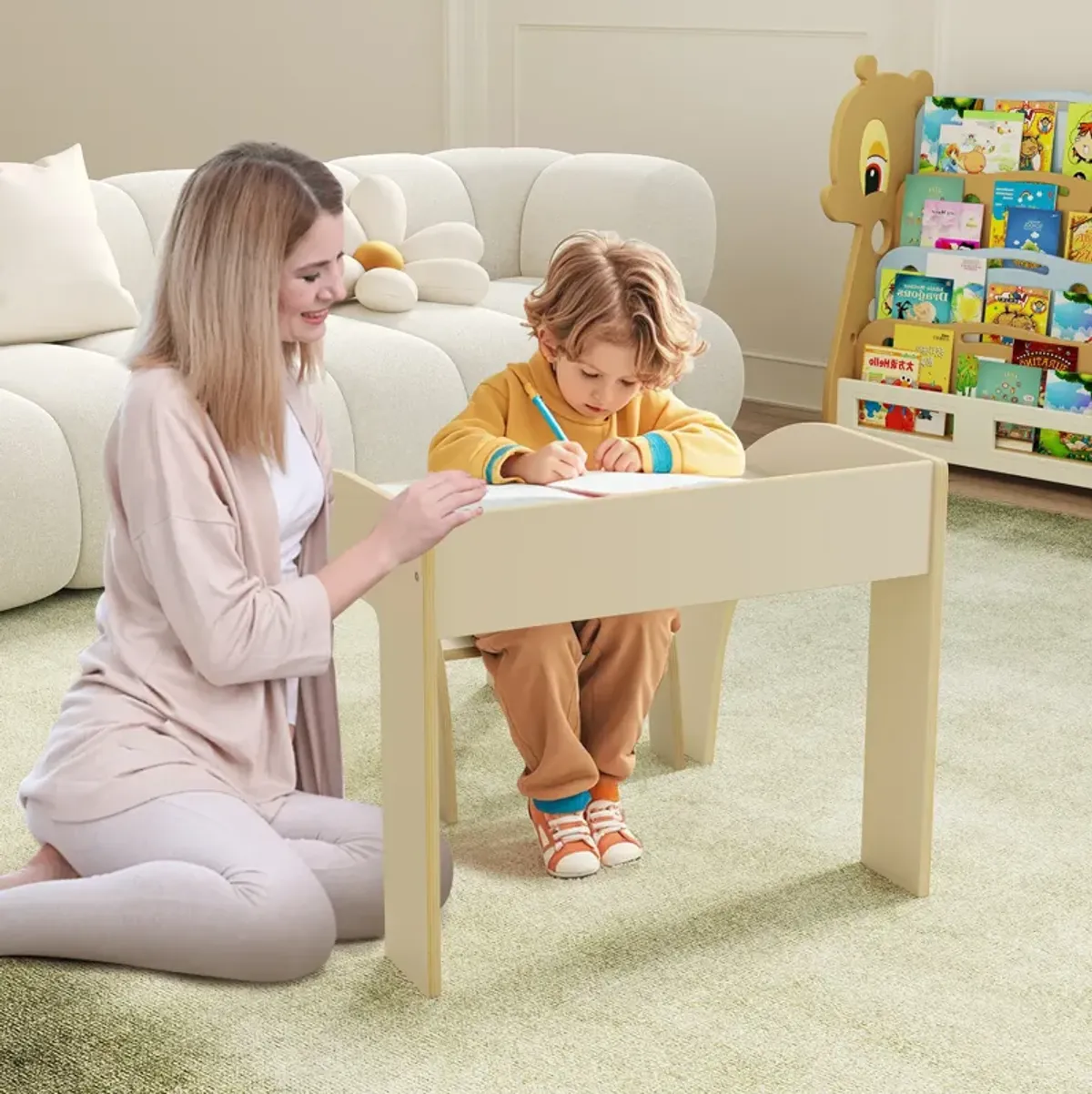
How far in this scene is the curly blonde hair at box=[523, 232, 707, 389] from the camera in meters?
1.70

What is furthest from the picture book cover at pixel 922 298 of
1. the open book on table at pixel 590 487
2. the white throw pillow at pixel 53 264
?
the open book on table at pixel 590 487

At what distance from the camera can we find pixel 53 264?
2.81 metres

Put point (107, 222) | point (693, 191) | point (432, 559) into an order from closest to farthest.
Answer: point (432, 559), point (107, 222), point (693, 191)

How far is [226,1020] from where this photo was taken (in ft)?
4.59

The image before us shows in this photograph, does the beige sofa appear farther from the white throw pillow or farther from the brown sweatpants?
the brown sweatpants

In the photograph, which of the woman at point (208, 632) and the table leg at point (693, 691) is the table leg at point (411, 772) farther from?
the table leg at point (693, 691)

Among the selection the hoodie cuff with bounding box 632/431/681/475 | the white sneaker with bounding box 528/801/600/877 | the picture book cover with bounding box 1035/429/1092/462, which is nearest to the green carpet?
the white sneaker with bounding box 528/801/600/877

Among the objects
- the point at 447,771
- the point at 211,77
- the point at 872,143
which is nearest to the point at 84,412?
the point at 447,771

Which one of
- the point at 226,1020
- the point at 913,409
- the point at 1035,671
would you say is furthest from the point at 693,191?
the point at 226,1020

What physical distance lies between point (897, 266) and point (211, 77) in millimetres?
2596

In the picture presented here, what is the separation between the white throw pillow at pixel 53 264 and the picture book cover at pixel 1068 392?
5.74 feet

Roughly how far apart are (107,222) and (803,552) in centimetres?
191

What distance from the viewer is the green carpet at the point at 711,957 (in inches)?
52.7

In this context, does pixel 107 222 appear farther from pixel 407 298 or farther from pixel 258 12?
pixel 258 12
